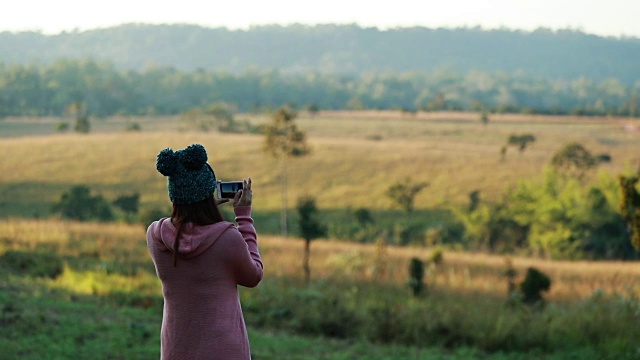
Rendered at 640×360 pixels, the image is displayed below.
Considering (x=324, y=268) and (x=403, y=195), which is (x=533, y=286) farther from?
(x=403, y=195)

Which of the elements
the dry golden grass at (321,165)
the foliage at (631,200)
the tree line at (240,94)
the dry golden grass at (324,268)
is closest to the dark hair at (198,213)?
the foliage at (631,200)

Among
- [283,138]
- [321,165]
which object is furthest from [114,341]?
[321,165]

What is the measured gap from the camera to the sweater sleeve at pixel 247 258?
3555mm

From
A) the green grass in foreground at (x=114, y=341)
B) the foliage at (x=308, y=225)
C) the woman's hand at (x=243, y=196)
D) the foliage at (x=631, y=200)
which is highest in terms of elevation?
the woman's hand at (x=243, y=196)

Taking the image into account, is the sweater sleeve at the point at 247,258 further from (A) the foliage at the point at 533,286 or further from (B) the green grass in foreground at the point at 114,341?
(A) the foliage at the point at 533,286

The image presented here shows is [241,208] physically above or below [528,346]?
above

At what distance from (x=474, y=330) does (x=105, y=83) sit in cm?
13386

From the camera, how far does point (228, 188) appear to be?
3.68 meters

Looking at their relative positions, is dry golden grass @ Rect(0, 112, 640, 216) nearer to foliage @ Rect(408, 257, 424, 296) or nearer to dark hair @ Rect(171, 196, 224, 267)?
foliage @ Rect(408, 257, 424, 296)

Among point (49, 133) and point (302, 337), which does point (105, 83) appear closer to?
point (49, 133)

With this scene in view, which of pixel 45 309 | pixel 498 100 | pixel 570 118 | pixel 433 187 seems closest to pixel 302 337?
pixel 45 309

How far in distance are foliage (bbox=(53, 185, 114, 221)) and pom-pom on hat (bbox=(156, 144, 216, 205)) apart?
32.6 metres

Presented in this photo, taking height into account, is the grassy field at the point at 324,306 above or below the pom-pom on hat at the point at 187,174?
below

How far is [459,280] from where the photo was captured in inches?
700
